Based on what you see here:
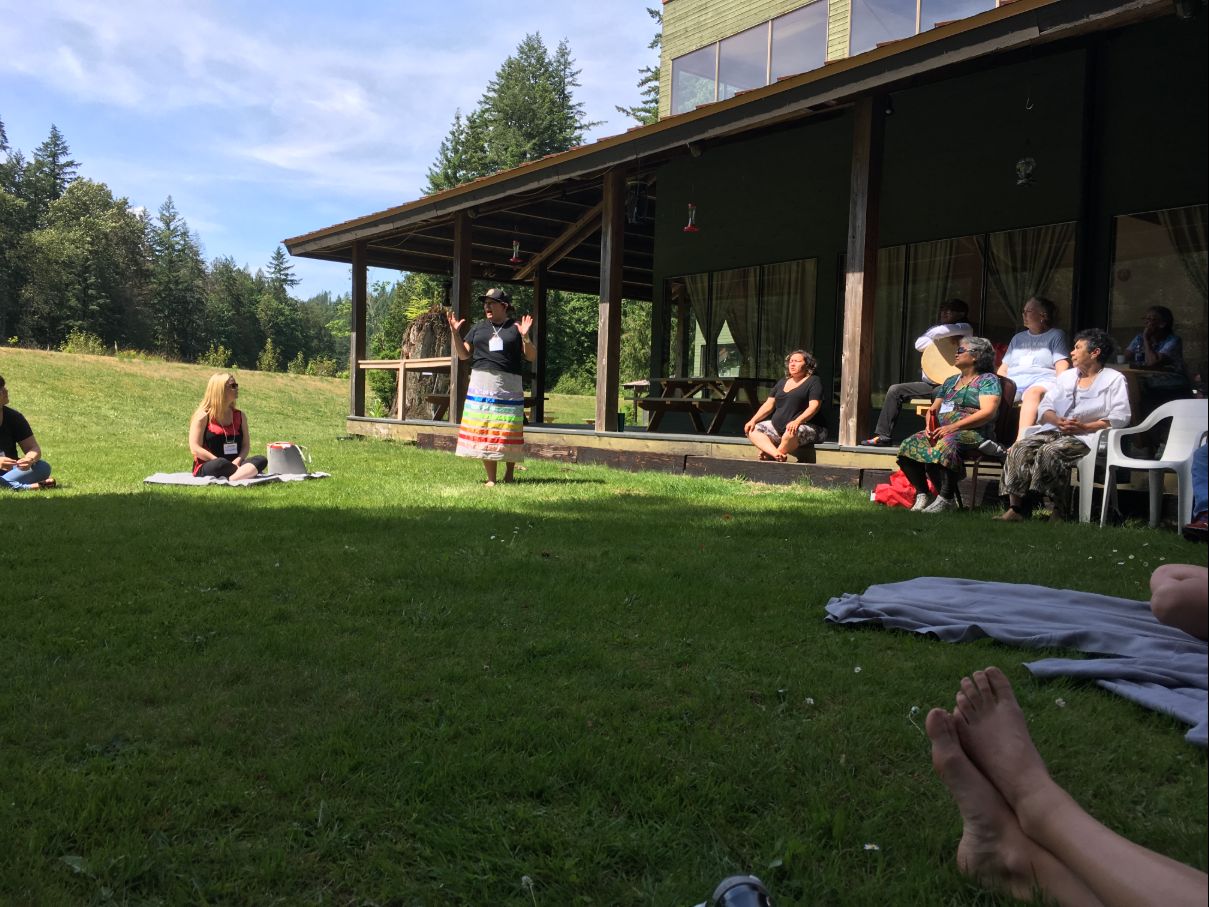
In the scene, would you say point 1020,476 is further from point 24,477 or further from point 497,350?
point 24,477

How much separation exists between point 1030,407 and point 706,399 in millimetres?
5691

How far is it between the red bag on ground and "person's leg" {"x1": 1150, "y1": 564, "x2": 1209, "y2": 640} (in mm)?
5177

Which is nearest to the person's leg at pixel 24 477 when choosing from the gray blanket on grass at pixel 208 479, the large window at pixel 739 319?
the gray blanket on grass at pixel 208 479

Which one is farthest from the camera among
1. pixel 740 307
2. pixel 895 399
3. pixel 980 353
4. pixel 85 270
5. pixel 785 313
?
pixel 85 270

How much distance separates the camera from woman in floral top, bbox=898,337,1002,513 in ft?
18.8

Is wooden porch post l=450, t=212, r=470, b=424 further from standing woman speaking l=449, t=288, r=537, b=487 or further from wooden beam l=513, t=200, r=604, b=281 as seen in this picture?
standing woman speaking l=449, t=288, r=537, b=487

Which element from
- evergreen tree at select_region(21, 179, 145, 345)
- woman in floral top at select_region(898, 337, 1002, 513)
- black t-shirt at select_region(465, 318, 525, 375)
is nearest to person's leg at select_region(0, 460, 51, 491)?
black t-shirt at select_region(465, 318, 525, 375)

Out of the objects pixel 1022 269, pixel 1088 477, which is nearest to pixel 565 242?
pixel 1022 269

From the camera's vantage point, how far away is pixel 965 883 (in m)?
1.48

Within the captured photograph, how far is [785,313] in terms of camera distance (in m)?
10.9

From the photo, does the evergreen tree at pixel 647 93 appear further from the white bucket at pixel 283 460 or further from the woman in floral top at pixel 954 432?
the woman in floral top at pixel 954 432

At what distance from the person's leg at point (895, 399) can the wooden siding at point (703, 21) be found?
250 inches

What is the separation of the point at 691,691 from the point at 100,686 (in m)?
1.63

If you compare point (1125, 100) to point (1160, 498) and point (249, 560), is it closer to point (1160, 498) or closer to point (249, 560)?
point (1160, 498)
